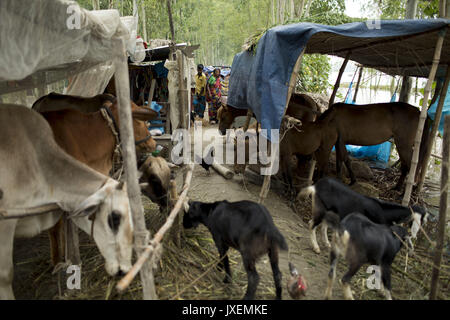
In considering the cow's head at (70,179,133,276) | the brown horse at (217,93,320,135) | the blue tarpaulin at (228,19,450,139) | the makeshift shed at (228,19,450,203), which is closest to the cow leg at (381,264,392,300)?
the makeshift shed at (228,19,450,203)

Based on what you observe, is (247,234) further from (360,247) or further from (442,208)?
(442,208)

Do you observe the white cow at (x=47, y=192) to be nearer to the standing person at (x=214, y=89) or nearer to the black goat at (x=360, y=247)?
the black goat at (x=360, y=247)

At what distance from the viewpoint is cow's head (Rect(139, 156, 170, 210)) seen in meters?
4.14

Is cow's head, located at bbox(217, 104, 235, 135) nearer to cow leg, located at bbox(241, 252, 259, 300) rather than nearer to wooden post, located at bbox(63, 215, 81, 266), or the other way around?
wooden post, located at bbox(63, 215, 81, 266)

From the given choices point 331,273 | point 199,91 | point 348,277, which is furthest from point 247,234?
point 199,91

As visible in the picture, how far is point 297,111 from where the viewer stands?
7.09 meters

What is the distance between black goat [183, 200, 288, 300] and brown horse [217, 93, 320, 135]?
14.2 feet

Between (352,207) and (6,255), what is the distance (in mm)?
3833

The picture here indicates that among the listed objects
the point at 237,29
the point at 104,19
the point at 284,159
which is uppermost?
the point at 237,29

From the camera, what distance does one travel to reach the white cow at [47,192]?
2.68 metres

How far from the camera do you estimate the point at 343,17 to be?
5242mm
